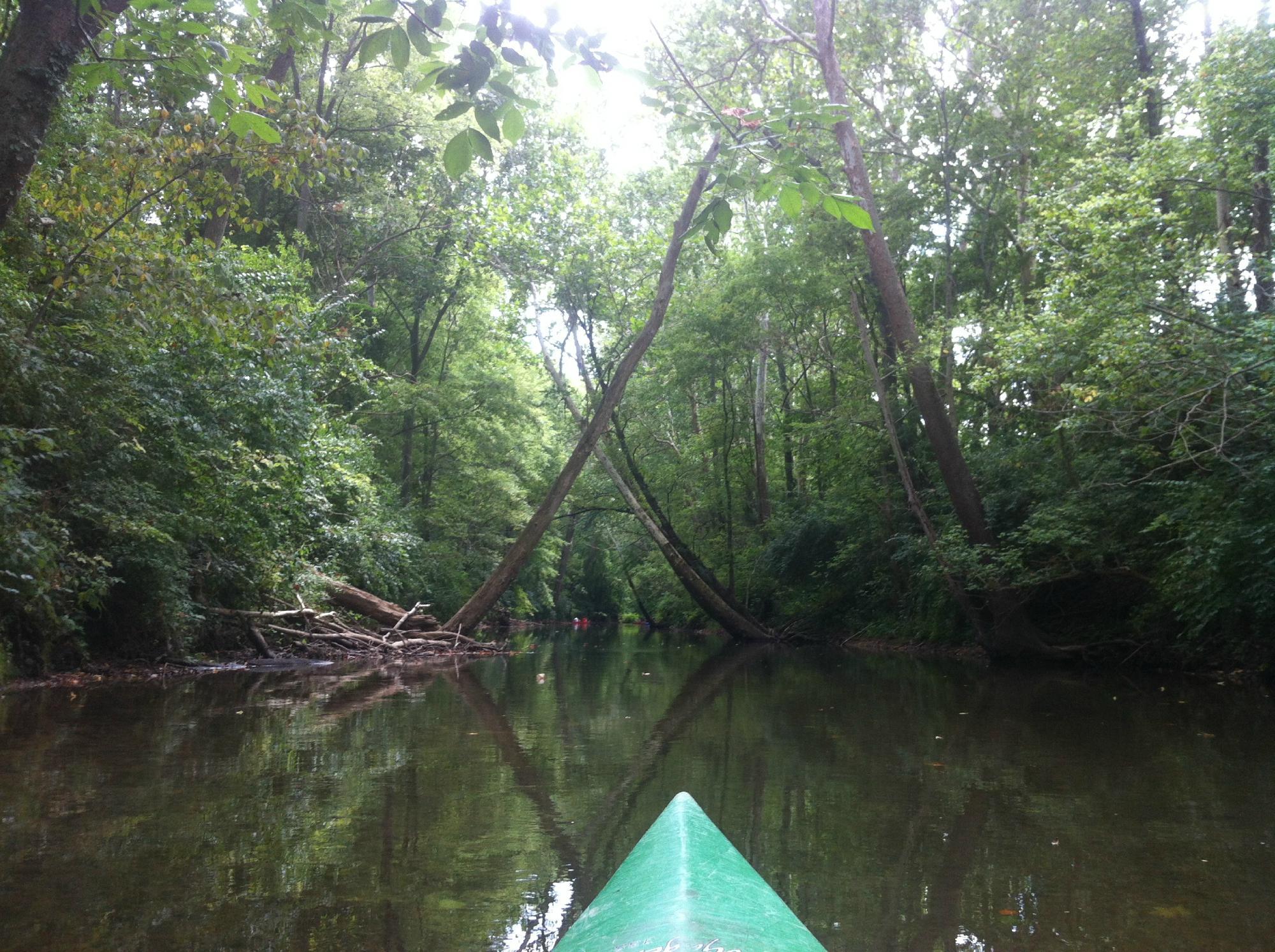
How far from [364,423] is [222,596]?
38.3 feet

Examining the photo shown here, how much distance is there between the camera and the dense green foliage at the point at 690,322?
20.3ft

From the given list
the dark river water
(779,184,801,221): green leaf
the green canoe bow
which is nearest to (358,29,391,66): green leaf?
(779,184,801,221): green leaf

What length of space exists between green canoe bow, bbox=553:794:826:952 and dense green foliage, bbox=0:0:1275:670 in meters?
1.63

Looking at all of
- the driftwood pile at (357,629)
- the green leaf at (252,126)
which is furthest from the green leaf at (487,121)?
the driftwood pile at (357,629)

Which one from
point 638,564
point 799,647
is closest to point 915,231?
point 799,647

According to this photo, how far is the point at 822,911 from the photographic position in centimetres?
275

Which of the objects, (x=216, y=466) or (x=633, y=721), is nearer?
(x=633, y=721)

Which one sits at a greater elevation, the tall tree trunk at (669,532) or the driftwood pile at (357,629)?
the tall tree trunk at (669,532)

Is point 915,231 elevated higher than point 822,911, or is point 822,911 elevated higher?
point 915,231

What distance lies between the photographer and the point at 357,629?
43.1 feet

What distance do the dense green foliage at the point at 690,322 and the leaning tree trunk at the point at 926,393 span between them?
1.89ft

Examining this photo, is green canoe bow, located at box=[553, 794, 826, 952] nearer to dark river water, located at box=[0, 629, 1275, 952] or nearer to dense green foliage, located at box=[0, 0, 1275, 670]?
dark river water, located at box=[0, 629, 1275, 952]

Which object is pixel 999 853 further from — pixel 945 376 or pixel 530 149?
pixel 530 149

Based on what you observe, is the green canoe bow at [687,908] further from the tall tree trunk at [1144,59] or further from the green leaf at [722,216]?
the tall tree trunk at [1144,59]
